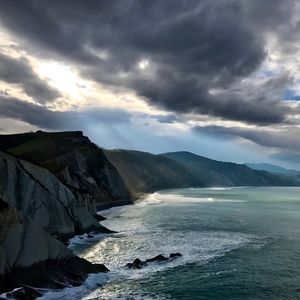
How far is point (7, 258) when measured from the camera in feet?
116

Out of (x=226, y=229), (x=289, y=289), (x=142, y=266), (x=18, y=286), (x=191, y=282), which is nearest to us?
(x=18, y=286)

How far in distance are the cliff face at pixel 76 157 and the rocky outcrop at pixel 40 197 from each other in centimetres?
4450

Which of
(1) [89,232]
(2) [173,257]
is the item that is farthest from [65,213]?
(2) [173,257]

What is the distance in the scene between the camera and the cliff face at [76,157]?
437 ft

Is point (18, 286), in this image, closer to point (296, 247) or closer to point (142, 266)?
point (142, 266)

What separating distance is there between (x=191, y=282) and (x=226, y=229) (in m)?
40.8

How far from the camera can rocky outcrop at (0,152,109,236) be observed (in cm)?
5900

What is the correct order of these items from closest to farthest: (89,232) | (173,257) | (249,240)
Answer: (173,257) < (249,240) < (89,232)

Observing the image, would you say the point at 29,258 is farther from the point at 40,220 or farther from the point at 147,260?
the point at 40,220

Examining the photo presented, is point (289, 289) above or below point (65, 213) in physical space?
below

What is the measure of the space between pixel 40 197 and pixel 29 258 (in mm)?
27026

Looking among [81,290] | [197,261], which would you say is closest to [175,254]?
[197,261]

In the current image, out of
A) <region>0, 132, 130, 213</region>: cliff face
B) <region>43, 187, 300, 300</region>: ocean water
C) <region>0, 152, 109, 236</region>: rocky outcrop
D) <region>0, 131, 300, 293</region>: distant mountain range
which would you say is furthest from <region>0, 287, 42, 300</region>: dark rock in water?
<region>0, 132, 130, 213</region>: cliff face

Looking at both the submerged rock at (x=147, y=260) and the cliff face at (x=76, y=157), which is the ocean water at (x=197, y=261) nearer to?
the submerged rock at (x=147, y=260)
